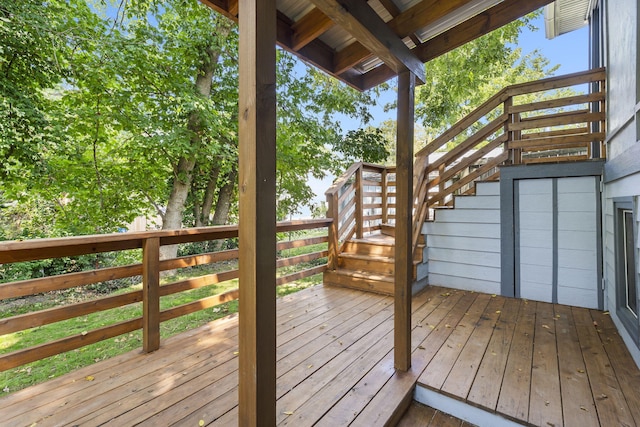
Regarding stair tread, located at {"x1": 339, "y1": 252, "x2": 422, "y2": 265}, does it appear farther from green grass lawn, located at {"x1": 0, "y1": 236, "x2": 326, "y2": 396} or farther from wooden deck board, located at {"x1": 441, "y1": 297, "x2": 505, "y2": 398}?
green grass lawn, located at {"x1": 0, "y1": 236, "x2": 326, "y2": 396}

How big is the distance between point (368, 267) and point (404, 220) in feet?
6.92

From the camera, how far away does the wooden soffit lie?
5.09 feet

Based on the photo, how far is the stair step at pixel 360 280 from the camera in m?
3.61

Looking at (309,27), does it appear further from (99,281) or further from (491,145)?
(491,145)

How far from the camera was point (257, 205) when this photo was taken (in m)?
0.98

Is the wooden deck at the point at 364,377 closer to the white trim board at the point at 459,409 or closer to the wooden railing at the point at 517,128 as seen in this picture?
the white trim board at the point at 459,409

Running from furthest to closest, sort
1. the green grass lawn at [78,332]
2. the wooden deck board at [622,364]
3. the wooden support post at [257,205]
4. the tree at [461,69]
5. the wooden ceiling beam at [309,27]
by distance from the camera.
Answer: the tree at [461,69] → the green grass lawn at [78,332] → the wooden ceiling beam at [309,27] → the wooden deck board at [622,364] → the wooden support post at [257,205]

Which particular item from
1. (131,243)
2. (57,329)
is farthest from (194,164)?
(131,243)

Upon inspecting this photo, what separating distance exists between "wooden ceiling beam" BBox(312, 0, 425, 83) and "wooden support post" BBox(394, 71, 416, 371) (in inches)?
5.0

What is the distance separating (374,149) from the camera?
5.38m

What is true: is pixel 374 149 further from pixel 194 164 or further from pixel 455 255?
pixel 194 164

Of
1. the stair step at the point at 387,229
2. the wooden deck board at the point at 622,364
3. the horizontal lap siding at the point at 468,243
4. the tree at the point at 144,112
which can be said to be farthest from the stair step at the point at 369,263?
the tree at the point at 144,112


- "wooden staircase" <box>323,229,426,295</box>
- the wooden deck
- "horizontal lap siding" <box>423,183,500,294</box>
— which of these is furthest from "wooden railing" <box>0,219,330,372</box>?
"horizontal lap siding" <box>423,183,500,294</box>

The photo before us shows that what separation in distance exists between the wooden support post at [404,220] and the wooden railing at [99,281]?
164 centimetres
